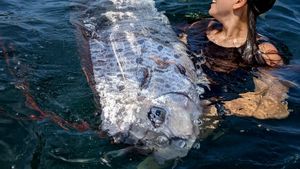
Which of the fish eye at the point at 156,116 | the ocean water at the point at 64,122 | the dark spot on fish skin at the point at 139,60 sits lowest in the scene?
the ocean water at the point at 64,122

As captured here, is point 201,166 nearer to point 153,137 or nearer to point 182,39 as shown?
point 153,137

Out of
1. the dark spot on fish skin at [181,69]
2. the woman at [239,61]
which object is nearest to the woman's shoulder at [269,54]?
the woman at [239,61]

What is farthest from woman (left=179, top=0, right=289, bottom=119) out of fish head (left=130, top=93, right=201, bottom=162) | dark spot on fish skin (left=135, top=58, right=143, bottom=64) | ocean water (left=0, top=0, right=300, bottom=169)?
dark spot on fish skin (left=135, top=58, right=143, bottom=64)

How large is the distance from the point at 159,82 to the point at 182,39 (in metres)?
1.27

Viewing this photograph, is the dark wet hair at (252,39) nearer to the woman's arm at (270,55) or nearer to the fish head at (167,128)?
the woman's arm at (270,55)

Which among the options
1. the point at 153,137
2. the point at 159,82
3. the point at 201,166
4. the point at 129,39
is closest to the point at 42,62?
the point at 129,39

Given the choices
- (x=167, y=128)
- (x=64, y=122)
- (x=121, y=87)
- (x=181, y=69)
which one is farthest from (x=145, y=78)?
(x=64, y=122)

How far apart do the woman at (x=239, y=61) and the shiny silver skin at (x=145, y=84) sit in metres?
0.27

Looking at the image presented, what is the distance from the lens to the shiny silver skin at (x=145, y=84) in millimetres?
3561

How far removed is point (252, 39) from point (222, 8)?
400mm

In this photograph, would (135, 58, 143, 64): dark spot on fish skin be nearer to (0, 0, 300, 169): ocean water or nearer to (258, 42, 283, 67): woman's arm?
(0, 0, 300, 169): ocean water

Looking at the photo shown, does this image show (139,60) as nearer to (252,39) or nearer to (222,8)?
(222,8)

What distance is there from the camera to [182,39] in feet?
16.7

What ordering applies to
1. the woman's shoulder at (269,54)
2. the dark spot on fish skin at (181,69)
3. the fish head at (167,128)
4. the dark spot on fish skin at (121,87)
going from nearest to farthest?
1. the fish head at (167,128)
2. the dark spot on fish skin at (121,87)
3. the dark spot on fish skin at (181,69)
4. the woman's shoulder at (269,54)
